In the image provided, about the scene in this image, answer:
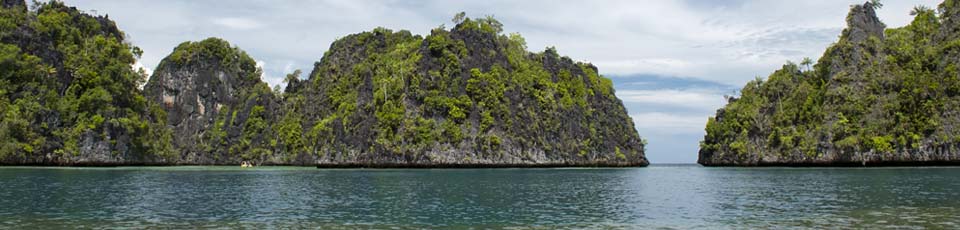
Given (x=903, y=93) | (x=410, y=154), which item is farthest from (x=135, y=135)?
(x=903, y=93)

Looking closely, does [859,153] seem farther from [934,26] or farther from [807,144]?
[934,26]

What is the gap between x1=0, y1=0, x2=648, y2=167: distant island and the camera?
332 ft

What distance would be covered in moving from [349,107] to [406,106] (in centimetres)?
2237

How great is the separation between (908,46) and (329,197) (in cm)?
11150

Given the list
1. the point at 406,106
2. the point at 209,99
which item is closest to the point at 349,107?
the point at 406,106

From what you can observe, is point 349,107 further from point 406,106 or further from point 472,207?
point 472,207

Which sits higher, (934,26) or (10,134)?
(934,26)

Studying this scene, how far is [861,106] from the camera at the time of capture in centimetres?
11138

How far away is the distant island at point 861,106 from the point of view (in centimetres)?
10312

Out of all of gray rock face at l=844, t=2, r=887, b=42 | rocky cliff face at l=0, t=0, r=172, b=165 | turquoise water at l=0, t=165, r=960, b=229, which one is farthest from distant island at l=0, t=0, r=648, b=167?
turquoise water at l=0, t=165, r=960, b=229

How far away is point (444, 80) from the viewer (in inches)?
4761

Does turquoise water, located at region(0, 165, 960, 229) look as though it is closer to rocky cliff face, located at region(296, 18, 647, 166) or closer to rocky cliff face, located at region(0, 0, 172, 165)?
rocky cliff face, located at region(0, 0, 172, 165)

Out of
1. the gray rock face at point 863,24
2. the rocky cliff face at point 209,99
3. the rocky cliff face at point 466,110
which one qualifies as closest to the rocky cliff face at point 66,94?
the rocky cliff face at point 466,110

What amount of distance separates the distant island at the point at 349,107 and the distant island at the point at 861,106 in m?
26.7
